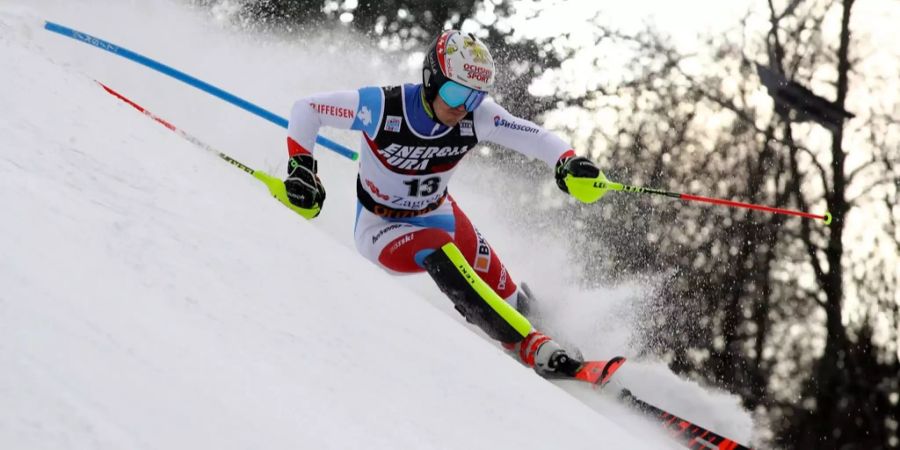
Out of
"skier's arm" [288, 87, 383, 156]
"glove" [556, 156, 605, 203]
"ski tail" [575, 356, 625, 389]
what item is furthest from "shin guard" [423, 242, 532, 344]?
"skier's arm" [288, 87, 383, 156]

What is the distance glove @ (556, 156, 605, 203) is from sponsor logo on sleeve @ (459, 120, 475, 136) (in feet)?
1.91

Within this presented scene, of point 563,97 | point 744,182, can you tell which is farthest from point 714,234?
point 563,97

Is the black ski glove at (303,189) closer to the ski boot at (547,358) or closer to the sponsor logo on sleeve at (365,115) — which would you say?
the sponsor logo on sleeve at (365,115)

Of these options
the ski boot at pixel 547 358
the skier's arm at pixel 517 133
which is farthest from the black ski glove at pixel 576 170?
the ski boot at pixel 547 358

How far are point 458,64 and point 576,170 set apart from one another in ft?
2.84

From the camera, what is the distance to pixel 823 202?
12484 millimetres

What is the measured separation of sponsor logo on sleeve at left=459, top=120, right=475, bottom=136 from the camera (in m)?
4.27

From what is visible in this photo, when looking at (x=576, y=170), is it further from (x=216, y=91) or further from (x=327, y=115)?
(x=216, y=91)

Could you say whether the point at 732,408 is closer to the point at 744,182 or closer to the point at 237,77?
the point at 237,77

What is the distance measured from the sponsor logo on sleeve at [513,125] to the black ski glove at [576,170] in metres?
0.34

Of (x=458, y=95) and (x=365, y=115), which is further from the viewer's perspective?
(x=365, y=115)

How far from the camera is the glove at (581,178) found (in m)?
4.07

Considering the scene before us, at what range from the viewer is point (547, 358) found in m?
3.79

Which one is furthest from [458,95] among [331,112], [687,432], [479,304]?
[687,432]
